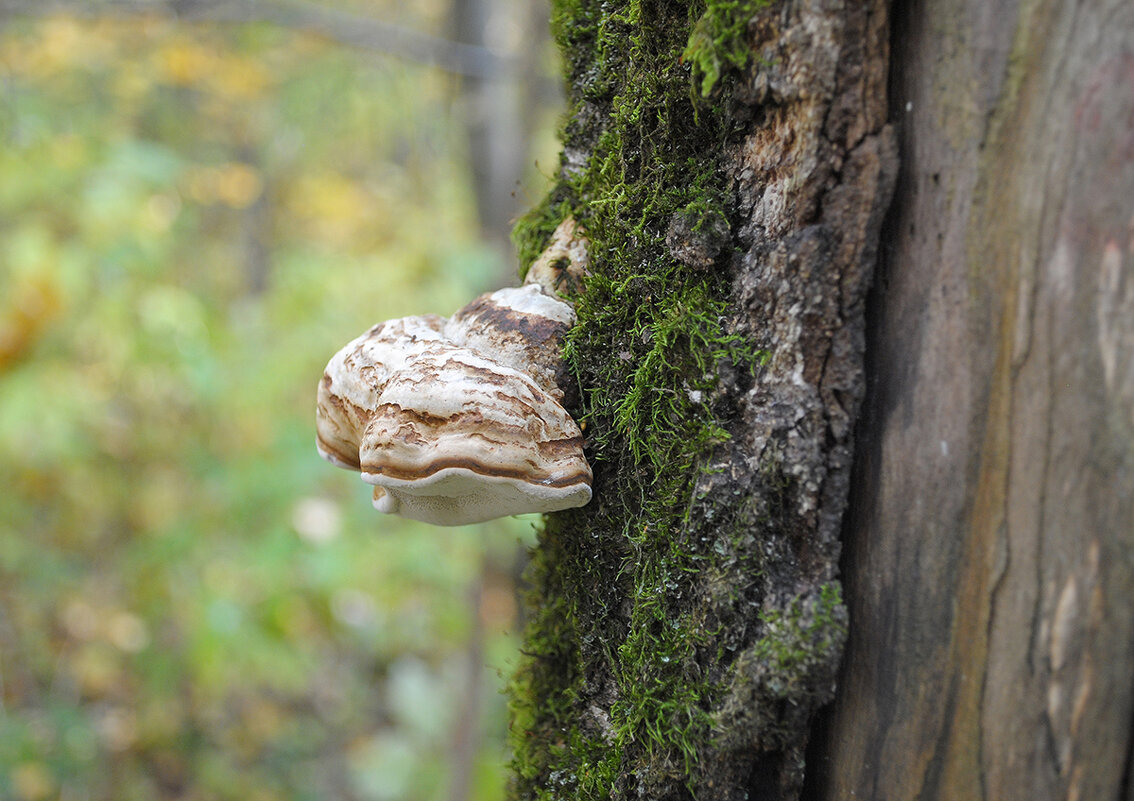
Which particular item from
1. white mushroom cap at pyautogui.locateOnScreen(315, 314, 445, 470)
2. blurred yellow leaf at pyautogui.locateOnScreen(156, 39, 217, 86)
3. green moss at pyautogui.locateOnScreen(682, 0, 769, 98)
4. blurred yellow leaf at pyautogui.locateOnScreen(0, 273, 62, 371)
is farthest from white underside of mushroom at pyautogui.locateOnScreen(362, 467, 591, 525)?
blurred yellow leaf at pyautogui.locateOnScreen(156, 39, 217, 86)

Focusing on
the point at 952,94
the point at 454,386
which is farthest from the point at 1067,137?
the point at 454,386

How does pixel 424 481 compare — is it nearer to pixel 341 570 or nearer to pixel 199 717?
pixel 341 570

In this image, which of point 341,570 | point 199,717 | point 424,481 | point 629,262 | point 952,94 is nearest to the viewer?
point 952,94

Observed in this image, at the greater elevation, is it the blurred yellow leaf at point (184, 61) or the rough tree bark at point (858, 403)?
the blurred yellow leaf at point (184, 61)

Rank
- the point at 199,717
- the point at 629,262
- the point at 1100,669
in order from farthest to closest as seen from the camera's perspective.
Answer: the point at 199,717 < the point at 629,262 < the point at 1100,669

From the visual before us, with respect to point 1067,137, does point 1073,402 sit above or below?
below

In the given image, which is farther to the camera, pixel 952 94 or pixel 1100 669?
pixel 952 94

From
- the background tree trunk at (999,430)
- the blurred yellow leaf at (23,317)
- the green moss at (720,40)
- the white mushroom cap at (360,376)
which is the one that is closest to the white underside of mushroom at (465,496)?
the white mushroom cap at (360,376)

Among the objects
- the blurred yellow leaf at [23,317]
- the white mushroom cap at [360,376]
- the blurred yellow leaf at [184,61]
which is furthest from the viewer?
the blurred yellow leaf at [184,61]

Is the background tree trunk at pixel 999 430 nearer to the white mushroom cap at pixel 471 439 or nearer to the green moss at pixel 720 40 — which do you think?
the green moss at pixel 720 40
